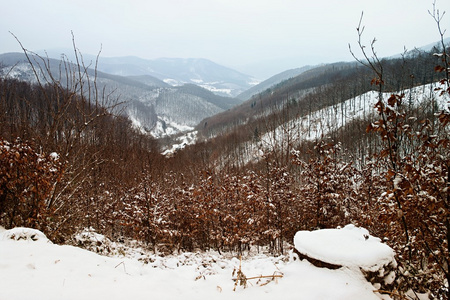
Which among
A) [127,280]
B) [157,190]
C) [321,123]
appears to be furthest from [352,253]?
[157,190]

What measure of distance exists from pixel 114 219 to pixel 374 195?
11571 mm

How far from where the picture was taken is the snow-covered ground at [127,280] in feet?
8.98

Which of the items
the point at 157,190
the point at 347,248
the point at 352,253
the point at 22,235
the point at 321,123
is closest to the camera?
the point at 352,253

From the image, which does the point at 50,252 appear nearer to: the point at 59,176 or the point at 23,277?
the point at 23,277

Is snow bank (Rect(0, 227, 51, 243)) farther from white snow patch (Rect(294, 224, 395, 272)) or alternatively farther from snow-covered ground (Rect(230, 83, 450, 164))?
snow-covered ground (Rect(230, 83, 450, 164))

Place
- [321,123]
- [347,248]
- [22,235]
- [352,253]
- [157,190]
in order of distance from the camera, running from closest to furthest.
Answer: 1. [352,253]
2. [347,248]
3. [22,235]
4. [321,123]
5. [157,190]

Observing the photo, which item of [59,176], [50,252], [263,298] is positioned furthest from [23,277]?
[263,298]

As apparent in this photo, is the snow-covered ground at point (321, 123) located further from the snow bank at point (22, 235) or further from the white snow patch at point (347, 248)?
the snow bank at point (22, 235)

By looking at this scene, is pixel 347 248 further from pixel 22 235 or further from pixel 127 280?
pixel 22 235

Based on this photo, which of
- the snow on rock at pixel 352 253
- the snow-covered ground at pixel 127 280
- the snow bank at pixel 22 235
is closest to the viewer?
the snow-covered ground at pixel 127 280

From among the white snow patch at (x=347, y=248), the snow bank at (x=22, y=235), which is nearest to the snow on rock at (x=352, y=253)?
the white snow patch at (x=347, y=248)

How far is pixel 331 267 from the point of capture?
10.8 ft

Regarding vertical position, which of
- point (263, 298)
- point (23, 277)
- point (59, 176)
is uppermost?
point (59, 176)

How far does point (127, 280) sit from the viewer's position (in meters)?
3.35
